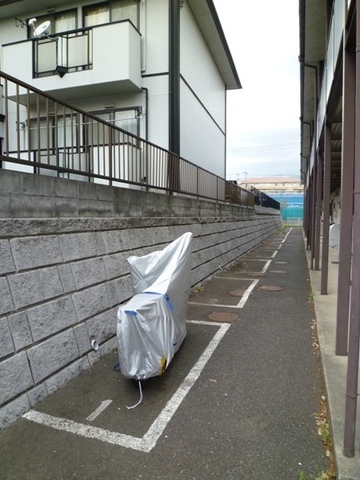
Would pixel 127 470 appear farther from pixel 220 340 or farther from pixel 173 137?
pixel 173 137

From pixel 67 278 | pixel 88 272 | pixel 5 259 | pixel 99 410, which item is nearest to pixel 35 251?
pixel 5 259

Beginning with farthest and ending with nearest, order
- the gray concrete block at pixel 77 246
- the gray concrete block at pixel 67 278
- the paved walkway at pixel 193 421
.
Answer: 1. the gray concrete block at pixel 77 246
2. the gray concrete block at pixel 67 278
3. the paved walkway at pixel 193 421

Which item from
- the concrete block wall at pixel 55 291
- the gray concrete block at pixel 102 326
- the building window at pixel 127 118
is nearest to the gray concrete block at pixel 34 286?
the concrete block wall at pixel 55 291

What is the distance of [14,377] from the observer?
2.54 meters

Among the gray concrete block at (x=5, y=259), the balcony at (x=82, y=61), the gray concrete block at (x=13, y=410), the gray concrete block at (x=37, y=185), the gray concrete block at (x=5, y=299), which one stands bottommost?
the gray concrete block at (x=13, y=410)

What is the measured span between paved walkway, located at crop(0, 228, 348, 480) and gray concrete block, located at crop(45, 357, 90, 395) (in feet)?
0.20

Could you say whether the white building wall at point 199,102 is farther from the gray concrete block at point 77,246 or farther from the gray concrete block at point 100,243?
the gray concrete block at point 77,246

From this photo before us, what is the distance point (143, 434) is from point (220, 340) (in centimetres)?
196

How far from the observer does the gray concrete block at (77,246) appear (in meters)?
3.33

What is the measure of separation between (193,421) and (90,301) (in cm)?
164

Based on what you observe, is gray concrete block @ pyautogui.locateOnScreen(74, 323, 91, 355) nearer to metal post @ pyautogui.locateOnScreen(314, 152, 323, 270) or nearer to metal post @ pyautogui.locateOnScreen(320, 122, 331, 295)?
metal post @ pyautogui.locateOnScreen(320, 122, 331, 295)

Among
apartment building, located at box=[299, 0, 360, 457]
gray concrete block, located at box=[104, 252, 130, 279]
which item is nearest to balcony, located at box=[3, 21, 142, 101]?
apartment building, located at box=[299, 0, 360, 457]

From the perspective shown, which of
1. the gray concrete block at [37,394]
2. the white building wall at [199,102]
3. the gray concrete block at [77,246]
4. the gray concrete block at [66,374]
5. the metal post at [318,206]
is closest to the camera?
the gray concrete block at [37,394]

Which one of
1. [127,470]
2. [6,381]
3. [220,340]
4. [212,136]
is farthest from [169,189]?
[212,136]
